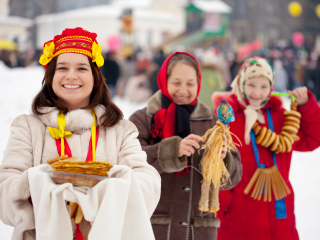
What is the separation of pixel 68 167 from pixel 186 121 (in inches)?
37.2

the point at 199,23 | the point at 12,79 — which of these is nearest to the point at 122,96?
the point at 12,79

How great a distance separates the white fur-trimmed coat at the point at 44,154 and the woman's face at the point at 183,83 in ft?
1.82

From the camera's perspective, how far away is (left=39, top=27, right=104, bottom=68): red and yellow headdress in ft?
4.97

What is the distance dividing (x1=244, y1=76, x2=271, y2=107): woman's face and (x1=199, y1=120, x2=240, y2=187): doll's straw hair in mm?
565

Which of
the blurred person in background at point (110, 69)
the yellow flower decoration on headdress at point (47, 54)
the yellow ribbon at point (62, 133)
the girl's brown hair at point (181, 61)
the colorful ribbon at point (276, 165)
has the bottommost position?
the colorful ribbon at point (276, 165)

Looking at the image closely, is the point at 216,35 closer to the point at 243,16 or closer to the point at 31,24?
the point at 243,16

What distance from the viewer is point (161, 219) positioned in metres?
1.94

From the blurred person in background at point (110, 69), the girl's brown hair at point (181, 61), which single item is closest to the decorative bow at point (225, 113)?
the girl's brown hair at point (181, 61)

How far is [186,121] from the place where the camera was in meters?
2.02

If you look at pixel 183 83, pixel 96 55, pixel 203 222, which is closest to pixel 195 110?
pixel 183 83

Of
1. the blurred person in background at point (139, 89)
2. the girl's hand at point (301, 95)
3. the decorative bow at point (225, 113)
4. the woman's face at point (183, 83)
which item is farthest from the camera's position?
the blurred person in background at point (139, 89)

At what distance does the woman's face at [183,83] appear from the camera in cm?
206

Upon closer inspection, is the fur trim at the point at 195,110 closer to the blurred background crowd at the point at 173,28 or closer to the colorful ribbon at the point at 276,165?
the colorful ribbon at the point at 276,165

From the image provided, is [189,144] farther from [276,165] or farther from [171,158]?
[276,165]
